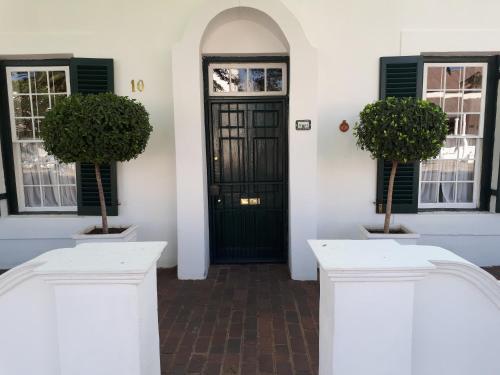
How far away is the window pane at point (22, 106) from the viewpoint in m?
4.81

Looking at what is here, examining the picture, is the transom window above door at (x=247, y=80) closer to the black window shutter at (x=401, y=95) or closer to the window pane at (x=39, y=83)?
the black window shutter at (x=401, y=95)

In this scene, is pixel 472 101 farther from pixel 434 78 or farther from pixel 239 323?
pixel 239 323

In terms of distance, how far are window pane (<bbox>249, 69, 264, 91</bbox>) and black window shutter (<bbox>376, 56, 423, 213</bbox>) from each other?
1541 mm

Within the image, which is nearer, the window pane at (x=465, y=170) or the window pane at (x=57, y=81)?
A: the window pane at (x=57, y=81)

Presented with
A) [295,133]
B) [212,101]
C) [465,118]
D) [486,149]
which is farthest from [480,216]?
[212,101]

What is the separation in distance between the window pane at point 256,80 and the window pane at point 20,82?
302cm

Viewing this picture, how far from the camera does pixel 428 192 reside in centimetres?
498

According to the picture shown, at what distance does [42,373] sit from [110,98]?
8.87 feet

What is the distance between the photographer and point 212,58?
465 cm

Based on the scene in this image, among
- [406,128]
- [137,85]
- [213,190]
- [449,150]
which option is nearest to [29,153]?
[137,85]

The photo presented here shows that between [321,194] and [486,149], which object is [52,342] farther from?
[486,149]

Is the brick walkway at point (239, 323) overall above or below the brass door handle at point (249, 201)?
below

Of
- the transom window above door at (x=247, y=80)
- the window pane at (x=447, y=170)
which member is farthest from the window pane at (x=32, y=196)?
the window pane at (x=447, y=170)

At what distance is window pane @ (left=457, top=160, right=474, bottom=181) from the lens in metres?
4.90
